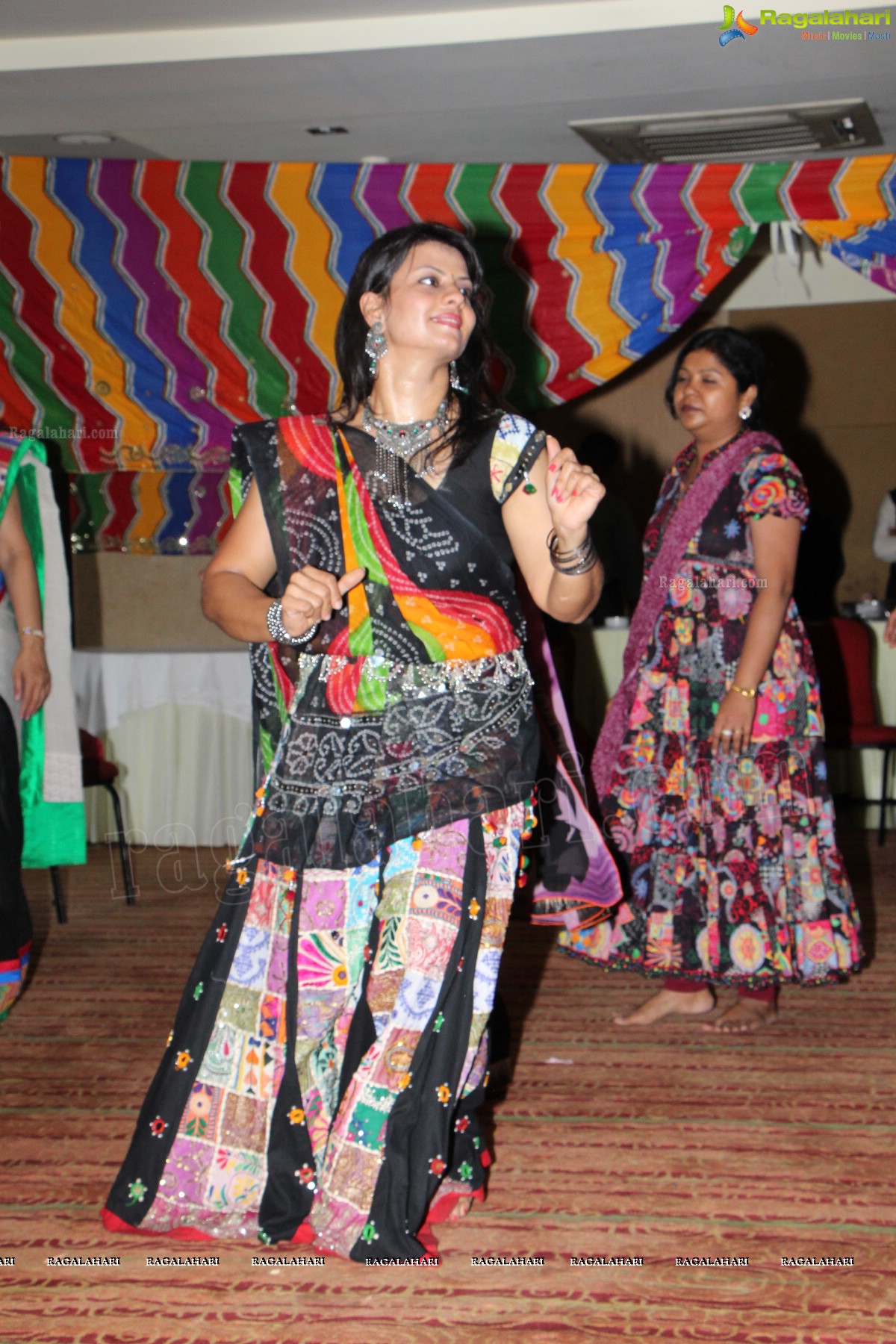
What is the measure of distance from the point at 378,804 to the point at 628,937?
1357 millimetres

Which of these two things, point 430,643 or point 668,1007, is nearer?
point 430,643

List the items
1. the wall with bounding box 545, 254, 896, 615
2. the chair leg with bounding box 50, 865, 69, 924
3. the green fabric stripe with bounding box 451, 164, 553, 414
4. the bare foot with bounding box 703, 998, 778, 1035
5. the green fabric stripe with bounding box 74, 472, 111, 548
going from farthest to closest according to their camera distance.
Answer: the wall with bounding box 545, 254, 896, 615 → the green fabric stripe with bounding box 74, 472, 111, 548 → the green fabric stripe with bounding box 451, 164, 553, 414 → the chair leg with bounding box 50, 865, 69, 924 → the bare foot with bounding box 703, 998, 778, 1035

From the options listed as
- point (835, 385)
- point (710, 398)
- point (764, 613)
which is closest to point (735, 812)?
point (764, 613)

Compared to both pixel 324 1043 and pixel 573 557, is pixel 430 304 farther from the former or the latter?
pixel 324 1043

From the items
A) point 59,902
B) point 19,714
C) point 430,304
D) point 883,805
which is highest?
point 430,304

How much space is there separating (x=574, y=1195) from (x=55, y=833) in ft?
5.53

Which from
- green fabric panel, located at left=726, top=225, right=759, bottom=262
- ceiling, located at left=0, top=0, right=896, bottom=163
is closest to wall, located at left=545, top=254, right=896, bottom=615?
ceiling, located at left=0, top=0, right=896, bottom=163

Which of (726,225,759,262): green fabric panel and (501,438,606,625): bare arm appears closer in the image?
(501,438,606,625): bare arm

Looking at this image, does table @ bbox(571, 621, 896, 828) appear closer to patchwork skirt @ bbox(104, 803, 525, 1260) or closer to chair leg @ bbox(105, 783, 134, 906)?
chair leg @ bbox(105, 783, 134, 906)

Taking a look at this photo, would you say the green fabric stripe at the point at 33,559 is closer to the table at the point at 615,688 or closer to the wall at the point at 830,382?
the table at the point at 615,688

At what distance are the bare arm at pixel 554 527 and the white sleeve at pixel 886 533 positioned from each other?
4.75 m

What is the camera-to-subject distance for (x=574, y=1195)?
2131 millimetres

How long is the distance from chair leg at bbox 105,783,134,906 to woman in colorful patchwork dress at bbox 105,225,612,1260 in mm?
2484

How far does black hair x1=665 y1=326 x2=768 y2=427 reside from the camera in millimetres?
3066
